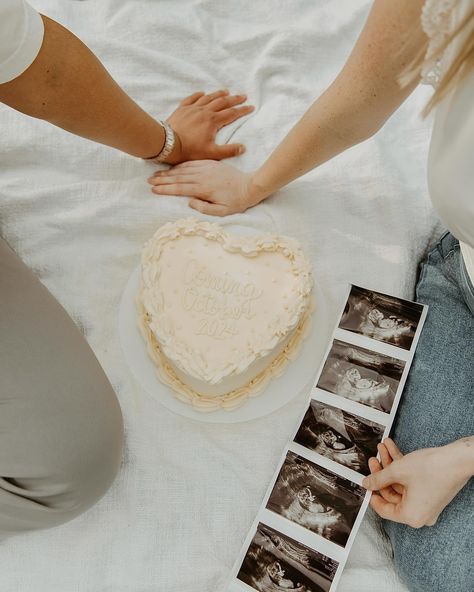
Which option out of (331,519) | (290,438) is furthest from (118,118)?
(331,519)

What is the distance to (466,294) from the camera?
103 centimetres

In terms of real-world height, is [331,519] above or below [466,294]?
below

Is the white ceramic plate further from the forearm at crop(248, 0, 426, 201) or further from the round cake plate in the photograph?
the forearm at crop(248, 0, 426, 201)

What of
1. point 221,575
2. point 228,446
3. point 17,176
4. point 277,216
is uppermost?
point 277,216

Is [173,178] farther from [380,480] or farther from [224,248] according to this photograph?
[380,480]

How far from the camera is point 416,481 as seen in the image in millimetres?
898

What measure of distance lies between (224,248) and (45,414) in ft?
1.38

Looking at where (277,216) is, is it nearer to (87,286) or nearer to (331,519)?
(87,286)

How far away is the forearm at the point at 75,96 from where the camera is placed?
→ 883 millimetres

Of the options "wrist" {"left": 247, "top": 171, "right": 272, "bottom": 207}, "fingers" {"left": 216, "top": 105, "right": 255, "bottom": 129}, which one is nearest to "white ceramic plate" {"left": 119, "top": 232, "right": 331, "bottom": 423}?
"wrist" {"left": 247, "top": 171, "right": 272, "bottom": 207}

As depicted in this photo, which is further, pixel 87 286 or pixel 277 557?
pixel 87 286

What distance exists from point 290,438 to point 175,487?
0.23 meters

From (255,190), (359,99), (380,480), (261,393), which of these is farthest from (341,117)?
(380,480)

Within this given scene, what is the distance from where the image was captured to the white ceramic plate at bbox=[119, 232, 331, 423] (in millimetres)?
1029
